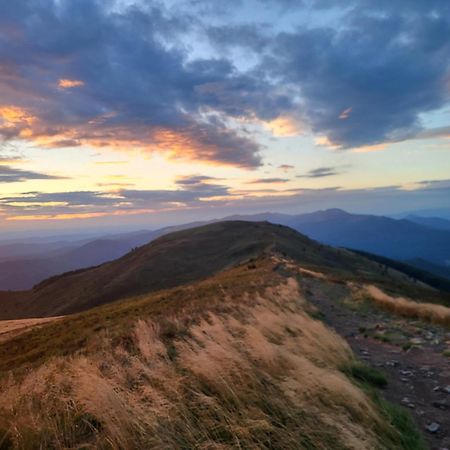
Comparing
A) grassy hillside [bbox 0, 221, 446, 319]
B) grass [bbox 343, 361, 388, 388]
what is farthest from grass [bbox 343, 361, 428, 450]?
grassy hillside [bbox 0, 221, 446, 319]

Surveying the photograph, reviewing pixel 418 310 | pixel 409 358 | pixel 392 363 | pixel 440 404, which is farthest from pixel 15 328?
pixel 440 404

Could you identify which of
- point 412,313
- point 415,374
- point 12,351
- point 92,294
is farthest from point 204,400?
point 92,294

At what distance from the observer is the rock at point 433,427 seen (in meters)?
5.23

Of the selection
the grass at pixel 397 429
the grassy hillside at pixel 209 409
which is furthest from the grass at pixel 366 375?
the grassy hillside at pixel 209 409

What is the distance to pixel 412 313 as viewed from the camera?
51.9 feet

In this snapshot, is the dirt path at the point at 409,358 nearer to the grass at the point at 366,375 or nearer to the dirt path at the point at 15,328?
the grass at the point at 366,375

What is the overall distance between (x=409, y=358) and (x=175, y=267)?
257 ft

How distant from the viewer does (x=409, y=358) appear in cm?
925

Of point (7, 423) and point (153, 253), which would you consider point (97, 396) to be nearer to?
point (7, 423)

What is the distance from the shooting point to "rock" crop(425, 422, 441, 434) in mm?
5234

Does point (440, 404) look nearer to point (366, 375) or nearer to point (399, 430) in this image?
point (366, 375)

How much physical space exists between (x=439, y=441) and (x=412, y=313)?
1213cm

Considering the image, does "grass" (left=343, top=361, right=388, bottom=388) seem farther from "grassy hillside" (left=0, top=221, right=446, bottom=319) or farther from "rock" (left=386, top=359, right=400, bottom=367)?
"grassy hillside" (left=0, top=221, right=446, bottom=319)

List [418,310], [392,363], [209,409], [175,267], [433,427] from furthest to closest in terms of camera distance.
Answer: [175,267], [418,310], [392,363], [433,427], [209,409]
